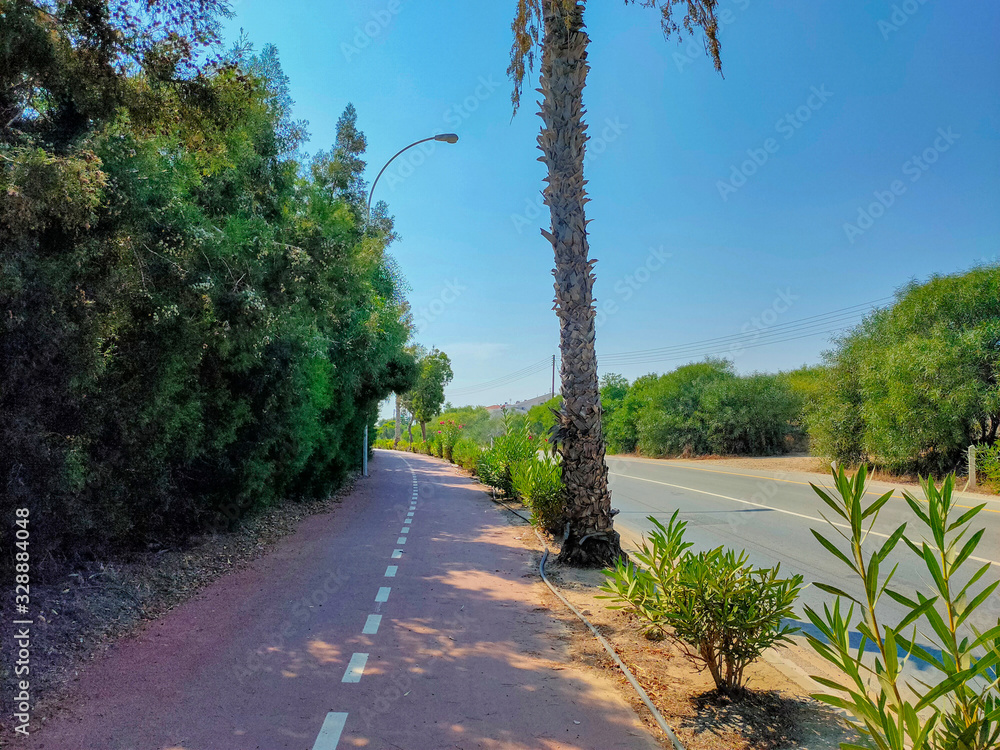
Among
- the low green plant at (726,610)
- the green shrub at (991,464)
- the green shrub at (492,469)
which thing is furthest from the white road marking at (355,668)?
the green shrub at (991,464)

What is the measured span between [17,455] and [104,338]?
1151 mm

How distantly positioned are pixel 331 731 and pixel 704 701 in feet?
7.87

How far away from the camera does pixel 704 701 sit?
3910 millimetres

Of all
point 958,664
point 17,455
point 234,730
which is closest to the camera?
point 958,664

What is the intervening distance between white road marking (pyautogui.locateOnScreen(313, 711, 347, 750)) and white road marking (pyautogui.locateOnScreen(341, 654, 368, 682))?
20.6 inches

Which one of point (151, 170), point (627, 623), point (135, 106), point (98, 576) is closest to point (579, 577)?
point (627, 623)

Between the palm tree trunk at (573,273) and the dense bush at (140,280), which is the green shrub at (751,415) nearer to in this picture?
the palm tree trunk at (573,273)

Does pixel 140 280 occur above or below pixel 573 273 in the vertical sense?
below

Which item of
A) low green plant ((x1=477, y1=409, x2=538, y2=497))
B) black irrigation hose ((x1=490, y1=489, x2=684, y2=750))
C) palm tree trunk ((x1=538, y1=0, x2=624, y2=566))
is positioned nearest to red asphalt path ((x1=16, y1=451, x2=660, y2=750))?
black irrigation hose ((x1=490, y1=489, x2=684, y2=750))

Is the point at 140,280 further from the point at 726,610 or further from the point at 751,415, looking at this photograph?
the point at 751,415

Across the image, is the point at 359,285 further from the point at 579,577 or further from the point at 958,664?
the point at 958,664

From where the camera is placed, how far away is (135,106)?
5637 mm

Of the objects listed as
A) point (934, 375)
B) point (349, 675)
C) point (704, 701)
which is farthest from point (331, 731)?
point (934, 375)

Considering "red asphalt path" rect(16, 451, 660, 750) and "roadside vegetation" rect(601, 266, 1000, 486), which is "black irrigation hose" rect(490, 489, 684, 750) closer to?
"red asphalt path" rect(16, 451, 660, 750)
